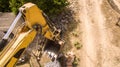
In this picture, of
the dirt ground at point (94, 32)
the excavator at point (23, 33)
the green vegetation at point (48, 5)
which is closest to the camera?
the excavator at point (23, 33)

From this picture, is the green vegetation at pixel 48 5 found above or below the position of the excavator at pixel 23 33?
below

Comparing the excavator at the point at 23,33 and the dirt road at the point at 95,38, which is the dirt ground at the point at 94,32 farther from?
the excavator at the point at 23,33

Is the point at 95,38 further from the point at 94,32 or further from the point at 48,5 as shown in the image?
the point at 48,5

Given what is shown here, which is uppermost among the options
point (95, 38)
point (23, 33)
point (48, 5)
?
point (23, 33)

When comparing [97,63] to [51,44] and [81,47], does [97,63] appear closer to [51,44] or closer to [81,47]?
[81,47]

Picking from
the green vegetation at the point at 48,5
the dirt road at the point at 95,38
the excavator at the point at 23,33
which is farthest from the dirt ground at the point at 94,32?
the excavator at the point at 23,33

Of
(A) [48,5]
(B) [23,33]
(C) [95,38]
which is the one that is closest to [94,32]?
(C) [95,38]

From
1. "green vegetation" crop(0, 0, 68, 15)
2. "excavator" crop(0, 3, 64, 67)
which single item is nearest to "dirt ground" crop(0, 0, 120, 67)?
"green vegetation" crop(0, 0, 68, 15)
